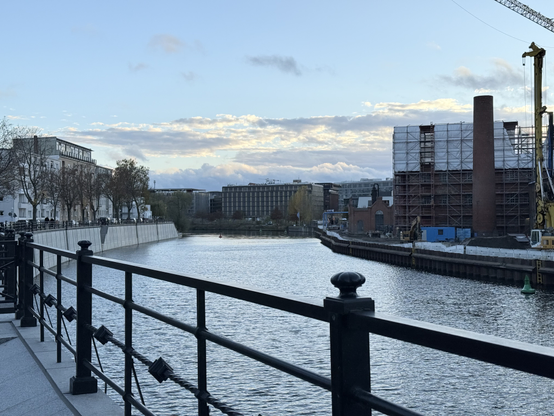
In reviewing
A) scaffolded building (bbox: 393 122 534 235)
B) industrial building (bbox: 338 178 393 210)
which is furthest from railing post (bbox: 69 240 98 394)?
industrial building (bbox: 338 178 393 210)

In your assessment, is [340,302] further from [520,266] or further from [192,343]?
[520,266]

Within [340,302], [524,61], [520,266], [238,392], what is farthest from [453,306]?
[524,61]

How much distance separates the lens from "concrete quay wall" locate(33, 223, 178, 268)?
4972 centimetres

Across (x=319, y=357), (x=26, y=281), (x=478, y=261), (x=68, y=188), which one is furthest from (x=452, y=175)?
(x=26, y=281)

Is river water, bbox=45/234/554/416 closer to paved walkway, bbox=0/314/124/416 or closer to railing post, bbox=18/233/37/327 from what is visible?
paved walkway, bbox=0/314/124/416

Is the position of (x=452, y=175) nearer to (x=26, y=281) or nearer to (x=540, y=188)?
(x=540, y=188)

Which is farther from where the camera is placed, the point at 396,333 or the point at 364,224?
the point at 364,224

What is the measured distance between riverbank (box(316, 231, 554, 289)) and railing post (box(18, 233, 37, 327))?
3397 cm

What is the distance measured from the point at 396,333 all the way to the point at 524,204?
7402 centimetres

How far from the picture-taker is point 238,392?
45.8 feet

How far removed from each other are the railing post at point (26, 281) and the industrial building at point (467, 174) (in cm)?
6384

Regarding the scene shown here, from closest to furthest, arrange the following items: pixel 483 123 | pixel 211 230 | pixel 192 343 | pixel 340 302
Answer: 1. pixel 340 302
2. pixel 192 343
3. pixel 483 123
4. pixel 211 230

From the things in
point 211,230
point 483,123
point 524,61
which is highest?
point 524,61

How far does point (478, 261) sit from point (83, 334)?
42171 mm
